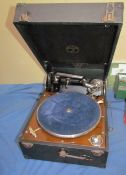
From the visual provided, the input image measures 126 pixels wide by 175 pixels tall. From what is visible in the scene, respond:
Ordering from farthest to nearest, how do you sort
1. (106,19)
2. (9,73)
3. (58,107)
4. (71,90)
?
(9,73) < (71,90) < (58,107) < (106,19)

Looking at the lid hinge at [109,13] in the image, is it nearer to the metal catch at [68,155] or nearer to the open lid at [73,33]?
the open lid at [73,33]

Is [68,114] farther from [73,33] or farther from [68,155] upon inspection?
[73,33]

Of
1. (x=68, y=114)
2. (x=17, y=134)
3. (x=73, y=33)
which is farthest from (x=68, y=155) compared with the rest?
(x=73, y=33)

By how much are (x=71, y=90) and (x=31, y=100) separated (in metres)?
0.39

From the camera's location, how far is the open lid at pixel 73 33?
34.6 inches

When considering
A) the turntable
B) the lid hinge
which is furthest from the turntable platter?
the lid hinge

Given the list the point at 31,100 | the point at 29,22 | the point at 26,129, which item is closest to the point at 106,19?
the point at 29,22

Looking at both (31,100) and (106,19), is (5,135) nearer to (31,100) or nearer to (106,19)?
(31,100)

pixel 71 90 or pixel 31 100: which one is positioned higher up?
pixel 71 90

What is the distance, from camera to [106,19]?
0.86 m

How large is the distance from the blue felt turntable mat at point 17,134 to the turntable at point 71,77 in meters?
0.05

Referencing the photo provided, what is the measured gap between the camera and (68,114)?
1.08 metres

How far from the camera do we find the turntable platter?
40.0 inches

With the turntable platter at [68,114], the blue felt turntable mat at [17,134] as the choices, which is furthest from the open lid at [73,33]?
the blue felt turntable mat at [17,134]
